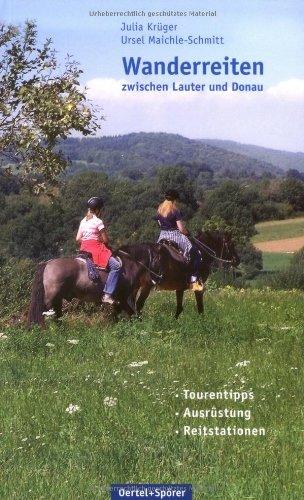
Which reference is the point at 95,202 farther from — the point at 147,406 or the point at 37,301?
the point at 147,406

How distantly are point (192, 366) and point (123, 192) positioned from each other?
5.01m

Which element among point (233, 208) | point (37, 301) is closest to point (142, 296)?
point (37, 301)

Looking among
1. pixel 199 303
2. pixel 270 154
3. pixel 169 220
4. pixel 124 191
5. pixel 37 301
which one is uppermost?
pixel 270 154

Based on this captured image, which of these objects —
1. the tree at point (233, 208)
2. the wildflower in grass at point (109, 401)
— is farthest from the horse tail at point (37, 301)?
the wildflower in grass at point (109, 401)

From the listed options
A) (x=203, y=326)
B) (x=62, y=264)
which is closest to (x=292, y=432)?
(x=203, y=326)

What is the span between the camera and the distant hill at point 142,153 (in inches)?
477

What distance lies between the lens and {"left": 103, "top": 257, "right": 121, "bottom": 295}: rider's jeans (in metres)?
14.0

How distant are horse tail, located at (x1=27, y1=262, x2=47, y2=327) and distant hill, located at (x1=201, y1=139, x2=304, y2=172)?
3879mm

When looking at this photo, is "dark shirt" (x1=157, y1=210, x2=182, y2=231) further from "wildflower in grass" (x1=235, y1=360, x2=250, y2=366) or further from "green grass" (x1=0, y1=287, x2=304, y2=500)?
"wildflower in grass" (x1=235, y1=360, x2=250, y2=366)

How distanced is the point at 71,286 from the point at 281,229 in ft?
32.9

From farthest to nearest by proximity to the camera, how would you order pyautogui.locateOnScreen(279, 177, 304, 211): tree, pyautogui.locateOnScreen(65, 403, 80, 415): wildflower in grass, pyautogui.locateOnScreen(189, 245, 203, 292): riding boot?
pyautogui.locateOnScreen(279, 177, 304, 211): tree, pyautogui.locateOnScreen(189, 245, 203, 292): riding boot, pyautogui.locateOnScreen(65, 403, 80, 415): wildflower in grass

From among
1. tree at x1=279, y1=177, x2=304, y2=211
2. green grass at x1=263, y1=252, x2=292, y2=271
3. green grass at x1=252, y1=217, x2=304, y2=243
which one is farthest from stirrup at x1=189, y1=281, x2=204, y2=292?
green grass at x1=263, y1=252, x2=292, y2=271

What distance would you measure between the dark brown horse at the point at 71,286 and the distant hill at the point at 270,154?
370 cm

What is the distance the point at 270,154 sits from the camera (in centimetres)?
1065
